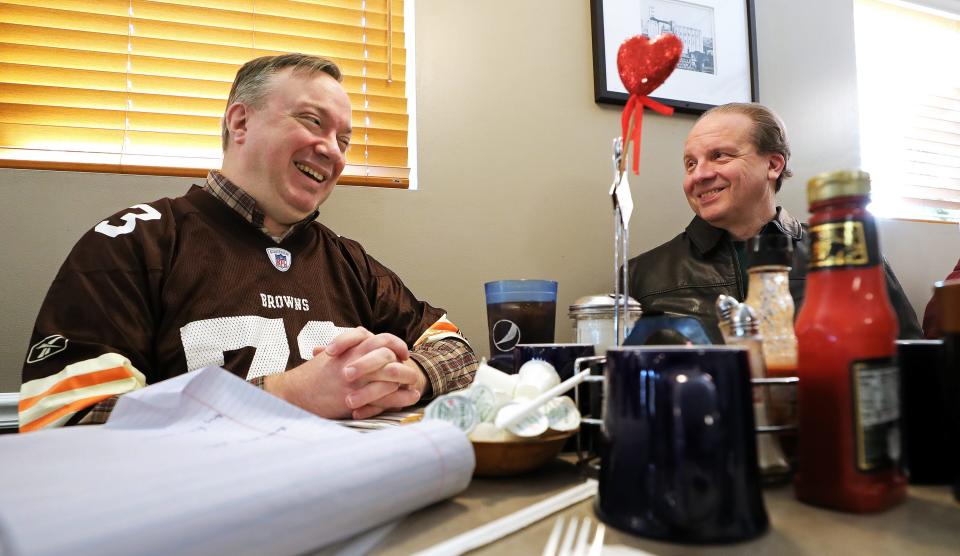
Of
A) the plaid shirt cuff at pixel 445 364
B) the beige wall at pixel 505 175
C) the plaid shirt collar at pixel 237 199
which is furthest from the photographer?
the beige wall at pixel 505 175

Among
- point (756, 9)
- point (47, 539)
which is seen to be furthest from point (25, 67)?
point (756, 9)

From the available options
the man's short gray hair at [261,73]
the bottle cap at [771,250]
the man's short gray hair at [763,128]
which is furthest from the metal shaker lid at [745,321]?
the man's short gray hair at [763,128]

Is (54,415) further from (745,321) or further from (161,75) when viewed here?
(161,75)

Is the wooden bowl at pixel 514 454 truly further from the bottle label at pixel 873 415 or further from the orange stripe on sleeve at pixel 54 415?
the orange stripe on sleeve at pixel 54 415

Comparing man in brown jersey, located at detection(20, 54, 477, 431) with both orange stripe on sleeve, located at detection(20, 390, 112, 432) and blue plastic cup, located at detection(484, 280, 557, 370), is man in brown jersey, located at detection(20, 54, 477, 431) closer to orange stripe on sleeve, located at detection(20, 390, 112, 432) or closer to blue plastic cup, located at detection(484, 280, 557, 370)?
orange stripe on sleeve, located at detection(20, 390, 112, 432)

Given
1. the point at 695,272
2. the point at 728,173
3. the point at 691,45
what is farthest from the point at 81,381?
the point at 691,45

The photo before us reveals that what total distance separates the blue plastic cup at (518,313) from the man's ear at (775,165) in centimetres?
116

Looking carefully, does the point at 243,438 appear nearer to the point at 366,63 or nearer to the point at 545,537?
the point at 545,537

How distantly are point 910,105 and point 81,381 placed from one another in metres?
2.85

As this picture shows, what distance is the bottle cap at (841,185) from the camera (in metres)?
0.41

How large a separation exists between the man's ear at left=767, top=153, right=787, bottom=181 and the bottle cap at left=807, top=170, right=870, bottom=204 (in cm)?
140

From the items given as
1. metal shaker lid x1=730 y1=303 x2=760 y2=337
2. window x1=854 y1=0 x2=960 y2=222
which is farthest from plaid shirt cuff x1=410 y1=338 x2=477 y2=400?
window x1=854 y1=0 x2=960 y2=222

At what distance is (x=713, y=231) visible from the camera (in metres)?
1.64

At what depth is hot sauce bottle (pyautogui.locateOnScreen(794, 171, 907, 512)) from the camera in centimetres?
40
